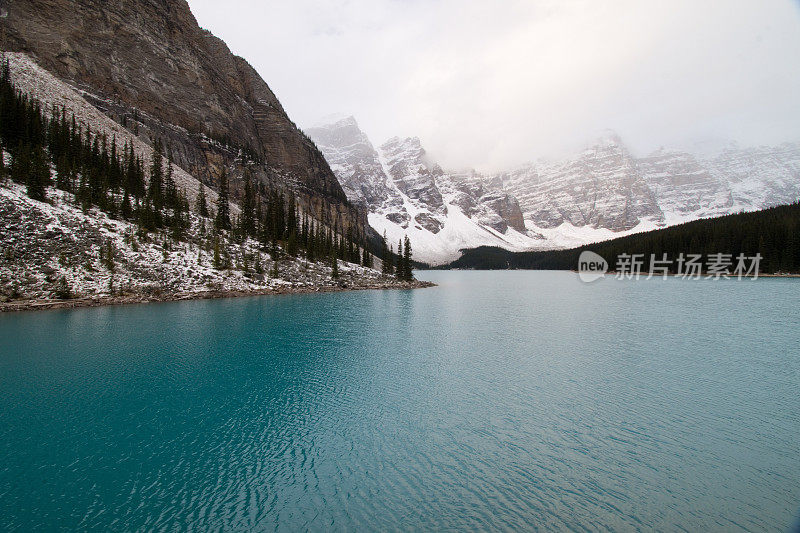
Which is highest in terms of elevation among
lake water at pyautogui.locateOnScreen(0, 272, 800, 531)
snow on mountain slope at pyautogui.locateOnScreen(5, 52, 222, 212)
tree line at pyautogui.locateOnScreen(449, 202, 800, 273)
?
snow on mountain slope at pyautogui.locateOnScreen(5, 52, 222, 212)

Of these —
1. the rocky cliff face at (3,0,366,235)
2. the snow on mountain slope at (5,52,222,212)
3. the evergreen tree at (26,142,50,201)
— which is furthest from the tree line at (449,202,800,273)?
the evergreen tree at (26,142,50,201)

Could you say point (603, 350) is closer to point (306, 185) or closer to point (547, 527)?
point (547, 527)

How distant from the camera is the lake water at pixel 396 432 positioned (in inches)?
352

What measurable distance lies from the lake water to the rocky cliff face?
84856 mm

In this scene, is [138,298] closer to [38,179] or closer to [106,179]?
[38,179]

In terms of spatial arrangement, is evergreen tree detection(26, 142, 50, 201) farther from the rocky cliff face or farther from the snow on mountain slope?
the rocky cliff face

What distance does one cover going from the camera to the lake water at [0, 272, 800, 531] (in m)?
8.93

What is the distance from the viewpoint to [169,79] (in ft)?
328

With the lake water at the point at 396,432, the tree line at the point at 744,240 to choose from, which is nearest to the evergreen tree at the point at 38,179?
the lake water at the point at 396,432

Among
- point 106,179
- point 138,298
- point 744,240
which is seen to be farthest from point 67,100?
point 744,240

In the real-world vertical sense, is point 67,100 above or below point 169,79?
below

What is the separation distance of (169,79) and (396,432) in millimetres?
122433

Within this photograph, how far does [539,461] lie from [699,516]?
388 cm

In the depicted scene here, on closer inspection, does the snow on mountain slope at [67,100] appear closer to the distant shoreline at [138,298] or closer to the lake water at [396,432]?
the distant shoreline at [138,298]
